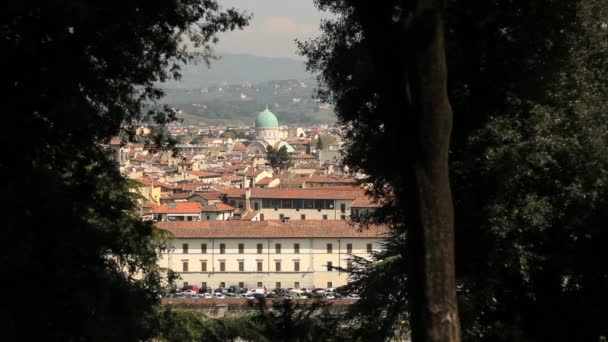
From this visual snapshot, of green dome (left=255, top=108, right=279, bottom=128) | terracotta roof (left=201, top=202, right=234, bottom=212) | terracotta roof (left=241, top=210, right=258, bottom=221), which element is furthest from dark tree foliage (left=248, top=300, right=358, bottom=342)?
green dome (left=255, top=108, right=279, bottom=128)

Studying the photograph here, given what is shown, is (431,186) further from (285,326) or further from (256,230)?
(256,230)

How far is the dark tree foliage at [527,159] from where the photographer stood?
6375mm

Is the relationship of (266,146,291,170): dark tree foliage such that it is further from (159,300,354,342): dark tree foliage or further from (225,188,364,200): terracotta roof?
(159,300,354,342): dark tree foliage

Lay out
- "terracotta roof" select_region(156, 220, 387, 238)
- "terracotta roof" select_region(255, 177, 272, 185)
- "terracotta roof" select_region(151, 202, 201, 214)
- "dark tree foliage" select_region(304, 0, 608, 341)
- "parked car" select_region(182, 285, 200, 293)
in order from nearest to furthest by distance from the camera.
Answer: "dark tree foliage" select_region(304, 0, 608, 341) → "parked car" select_region(182, 285, 200, 293) → "terracotta roof" select_region(156, 220, 387, 238) → "terracotta roof" select_region(151, 202, 201, 214) → "terracotta roof" select_region(255, 177, 272, 185)

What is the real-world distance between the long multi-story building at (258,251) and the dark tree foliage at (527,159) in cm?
2574

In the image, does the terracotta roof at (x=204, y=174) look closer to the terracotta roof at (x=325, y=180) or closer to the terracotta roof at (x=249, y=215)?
the terracotta roof at (x=325, y=180)

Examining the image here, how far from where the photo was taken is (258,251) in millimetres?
33438

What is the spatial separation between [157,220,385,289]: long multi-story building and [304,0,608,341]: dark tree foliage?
1013 inches

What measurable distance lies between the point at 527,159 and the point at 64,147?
3.26m

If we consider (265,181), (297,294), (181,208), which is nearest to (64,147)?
(297,294)

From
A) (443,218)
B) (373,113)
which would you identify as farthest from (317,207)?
(443,218)

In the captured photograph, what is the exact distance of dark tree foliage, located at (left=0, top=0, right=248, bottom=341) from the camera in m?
4.72

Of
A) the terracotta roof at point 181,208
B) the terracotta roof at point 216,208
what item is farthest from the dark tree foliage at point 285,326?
the terracotta roof at point 216,208

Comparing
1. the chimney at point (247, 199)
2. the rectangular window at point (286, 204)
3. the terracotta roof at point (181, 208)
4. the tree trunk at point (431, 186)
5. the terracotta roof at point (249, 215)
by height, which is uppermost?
the chimney at point (247, 199)
